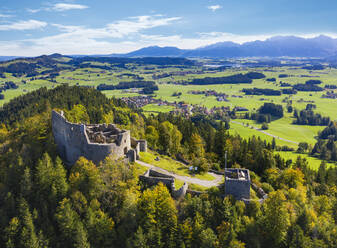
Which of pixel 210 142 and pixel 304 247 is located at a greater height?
pixel 210 142

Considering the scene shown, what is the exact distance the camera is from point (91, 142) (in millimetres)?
60031

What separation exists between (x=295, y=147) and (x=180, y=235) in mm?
143833

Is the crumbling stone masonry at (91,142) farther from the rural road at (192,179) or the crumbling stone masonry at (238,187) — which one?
the crumbling stone masonry at (238,187)

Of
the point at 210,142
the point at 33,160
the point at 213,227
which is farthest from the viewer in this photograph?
the point at 210,142

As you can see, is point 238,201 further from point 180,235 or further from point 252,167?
point 252,167

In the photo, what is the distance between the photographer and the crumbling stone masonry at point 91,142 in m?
57.1

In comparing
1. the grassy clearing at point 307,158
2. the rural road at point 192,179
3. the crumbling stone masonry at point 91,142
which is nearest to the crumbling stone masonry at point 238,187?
the rural road at point 192,179

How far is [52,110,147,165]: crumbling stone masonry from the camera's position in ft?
187

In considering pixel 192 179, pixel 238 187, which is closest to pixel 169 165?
pixel 192 179

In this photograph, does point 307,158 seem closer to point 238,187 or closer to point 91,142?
point 238,187

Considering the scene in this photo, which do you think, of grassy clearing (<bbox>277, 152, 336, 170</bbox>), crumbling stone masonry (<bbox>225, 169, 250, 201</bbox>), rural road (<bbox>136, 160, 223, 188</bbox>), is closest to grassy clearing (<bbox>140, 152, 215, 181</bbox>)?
rural road (<bbox>136, 160, 223, 188</bbox>)

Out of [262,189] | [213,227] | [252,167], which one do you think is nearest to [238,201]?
[213,227]

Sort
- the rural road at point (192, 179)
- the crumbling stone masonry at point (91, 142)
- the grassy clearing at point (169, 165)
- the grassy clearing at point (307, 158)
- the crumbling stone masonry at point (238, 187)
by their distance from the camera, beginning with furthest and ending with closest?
the grassy clearing at point (307, 158) < the grassy clearing at point (169, 165) < the rural road at point (192, 179) < the crumbling stone masonry at point (91, 142) < the crumbling stone masonry at point (238, 187)

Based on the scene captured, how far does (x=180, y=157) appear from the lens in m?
77.9
